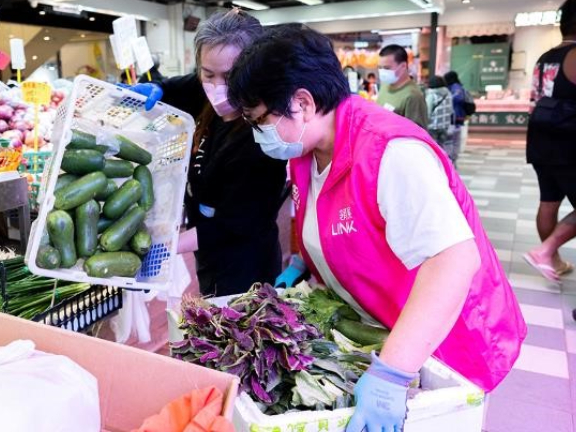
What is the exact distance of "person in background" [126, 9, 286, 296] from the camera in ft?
4.83

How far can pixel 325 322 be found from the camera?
1208 millimetres

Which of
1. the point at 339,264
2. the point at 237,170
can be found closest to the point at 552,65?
the point at 237,170

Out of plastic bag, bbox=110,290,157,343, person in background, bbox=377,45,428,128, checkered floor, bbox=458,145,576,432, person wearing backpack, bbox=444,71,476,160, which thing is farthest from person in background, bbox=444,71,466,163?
plastic bag, bbox=110,290,157,343

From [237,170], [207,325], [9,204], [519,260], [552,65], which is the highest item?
[552,65]

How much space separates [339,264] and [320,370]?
24cm

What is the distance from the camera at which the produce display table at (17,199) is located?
1.65 m

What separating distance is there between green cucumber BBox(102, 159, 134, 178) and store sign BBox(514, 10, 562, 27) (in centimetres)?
1346

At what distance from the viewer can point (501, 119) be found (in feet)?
42.5

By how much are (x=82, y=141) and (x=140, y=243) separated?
0.29m

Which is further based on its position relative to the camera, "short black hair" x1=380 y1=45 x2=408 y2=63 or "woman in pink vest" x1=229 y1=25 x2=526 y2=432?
"short black hair" x1=380 y1=45 x2=408 y2=63

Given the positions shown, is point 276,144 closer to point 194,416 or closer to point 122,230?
point 122,230

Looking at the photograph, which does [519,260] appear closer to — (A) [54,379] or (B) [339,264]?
(B) [339,264]

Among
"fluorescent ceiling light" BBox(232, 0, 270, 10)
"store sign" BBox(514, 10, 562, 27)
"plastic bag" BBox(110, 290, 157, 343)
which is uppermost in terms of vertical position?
"fluorescent ceiling light" BBox(232, 0, 270, 10)

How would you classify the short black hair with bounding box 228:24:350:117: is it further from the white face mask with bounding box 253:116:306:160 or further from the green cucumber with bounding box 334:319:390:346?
the green cucumber with bounding box 334:319:390:346
